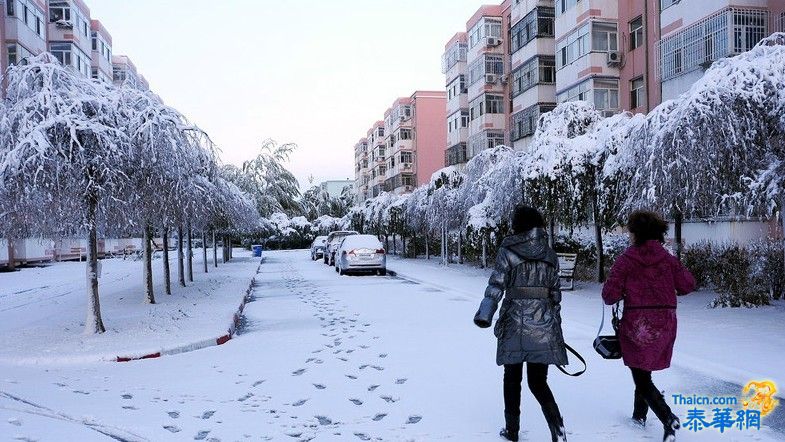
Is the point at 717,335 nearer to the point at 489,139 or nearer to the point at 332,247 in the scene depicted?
the point at 332,247

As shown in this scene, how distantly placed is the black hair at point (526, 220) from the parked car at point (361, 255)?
2076 cm

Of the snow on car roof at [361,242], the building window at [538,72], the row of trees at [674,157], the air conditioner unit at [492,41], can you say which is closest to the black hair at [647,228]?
the row of trees at [674,157]

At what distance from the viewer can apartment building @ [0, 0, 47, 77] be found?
3409 centimetres

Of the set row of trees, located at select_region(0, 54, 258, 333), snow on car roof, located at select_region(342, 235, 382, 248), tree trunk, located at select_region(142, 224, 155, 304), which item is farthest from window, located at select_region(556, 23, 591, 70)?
row of trees, located at select_region(0, 54, 258, 333)

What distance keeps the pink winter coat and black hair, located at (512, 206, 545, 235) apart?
0.71 metres

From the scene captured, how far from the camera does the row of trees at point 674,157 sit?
37.4 feet

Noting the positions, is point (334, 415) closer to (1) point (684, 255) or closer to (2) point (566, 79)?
(1) point (684, 255)

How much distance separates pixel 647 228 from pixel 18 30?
126 feet

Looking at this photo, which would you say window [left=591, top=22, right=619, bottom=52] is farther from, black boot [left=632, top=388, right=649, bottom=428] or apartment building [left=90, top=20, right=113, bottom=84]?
apartment building [left=90, top=20, right=113, bottom=84]

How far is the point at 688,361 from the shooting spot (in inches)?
311

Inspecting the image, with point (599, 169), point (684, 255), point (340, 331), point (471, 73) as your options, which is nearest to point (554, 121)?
point (599, 169)

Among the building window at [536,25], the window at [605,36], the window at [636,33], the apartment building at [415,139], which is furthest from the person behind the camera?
the apartment building at [415,139]

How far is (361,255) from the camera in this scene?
2558 centimetres

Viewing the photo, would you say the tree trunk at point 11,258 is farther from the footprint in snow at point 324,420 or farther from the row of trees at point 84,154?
the footprint in snow at point 324,420
